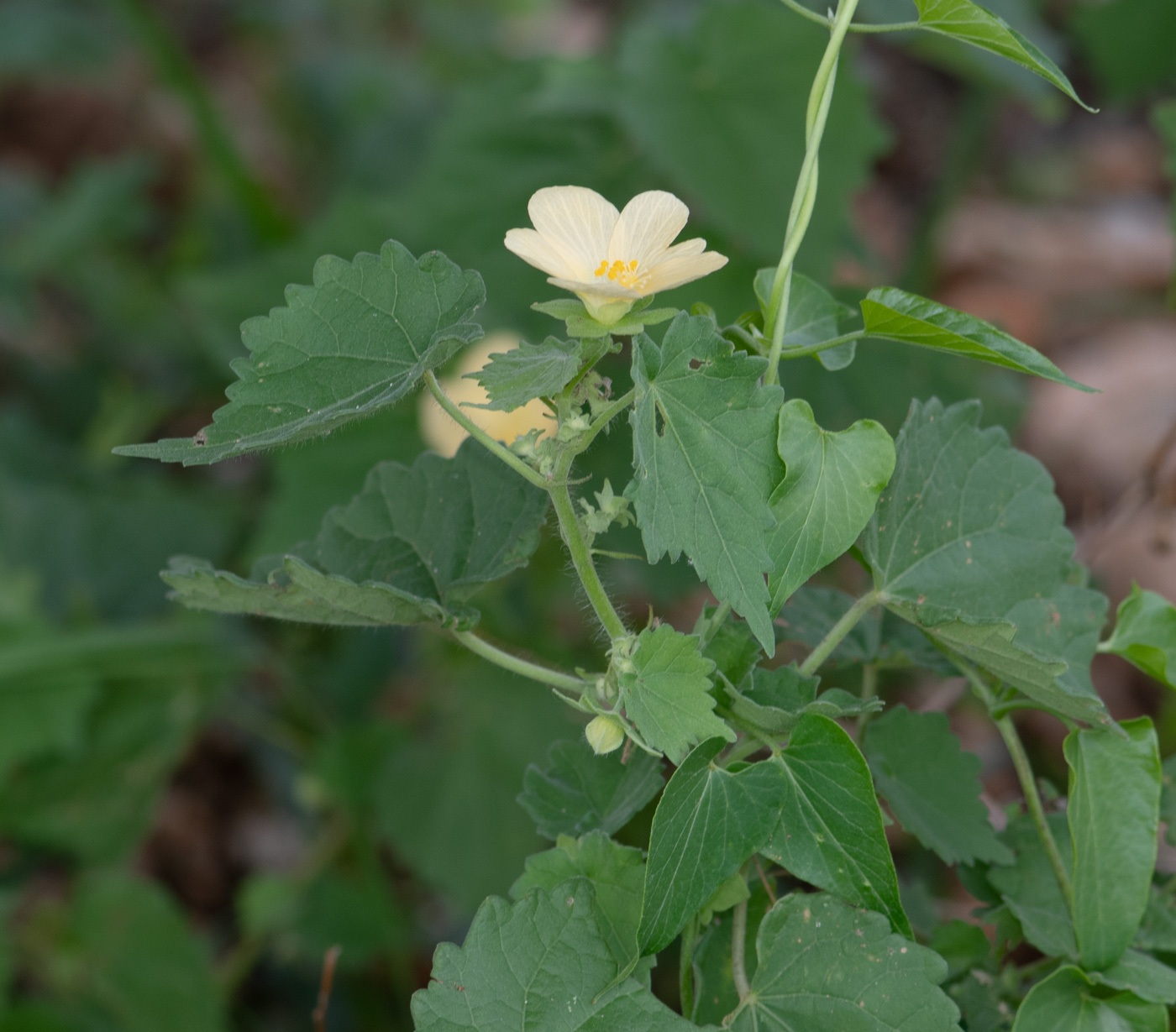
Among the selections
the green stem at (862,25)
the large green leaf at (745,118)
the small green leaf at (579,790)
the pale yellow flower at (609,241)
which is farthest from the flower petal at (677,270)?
the large green leaf at (745,118)

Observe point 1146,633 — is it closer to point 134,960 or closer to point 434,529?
point 434,529

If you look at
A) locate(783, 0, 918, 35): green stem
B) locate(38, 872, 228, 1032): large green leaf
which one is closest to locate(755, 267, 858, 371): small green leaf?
locate(783, 0, 918, 35): green stem

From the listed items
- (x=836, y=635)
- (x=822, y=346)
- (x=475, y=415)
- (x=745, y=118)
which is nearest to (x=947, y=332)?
(x=822, y=346)

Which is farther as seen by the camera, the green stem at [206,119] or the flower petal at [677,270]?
the green stem at [206,119]

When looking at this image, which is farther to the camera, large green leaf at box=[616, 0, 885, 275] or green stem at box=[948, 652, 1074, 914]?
large green leaf at box=[616, 0, 885, 275]

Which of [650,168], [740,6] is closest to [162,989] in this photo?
[650,168]

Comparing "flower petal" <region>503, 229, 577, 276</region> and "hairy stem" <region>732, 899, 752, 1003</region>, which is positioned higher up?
"flower petal" <region>503, 229, 577, 276</region>

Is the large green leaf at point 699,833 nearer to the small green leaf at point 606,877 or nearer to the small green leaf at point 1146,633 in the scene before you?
the small green leaf at point 606,877

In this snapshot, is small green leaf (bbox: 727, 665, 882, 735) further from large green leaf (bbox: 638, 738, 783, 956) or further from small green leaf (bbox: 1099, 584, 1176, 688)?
small green leaf (bbox: 1099, 584, 1176, 688)
